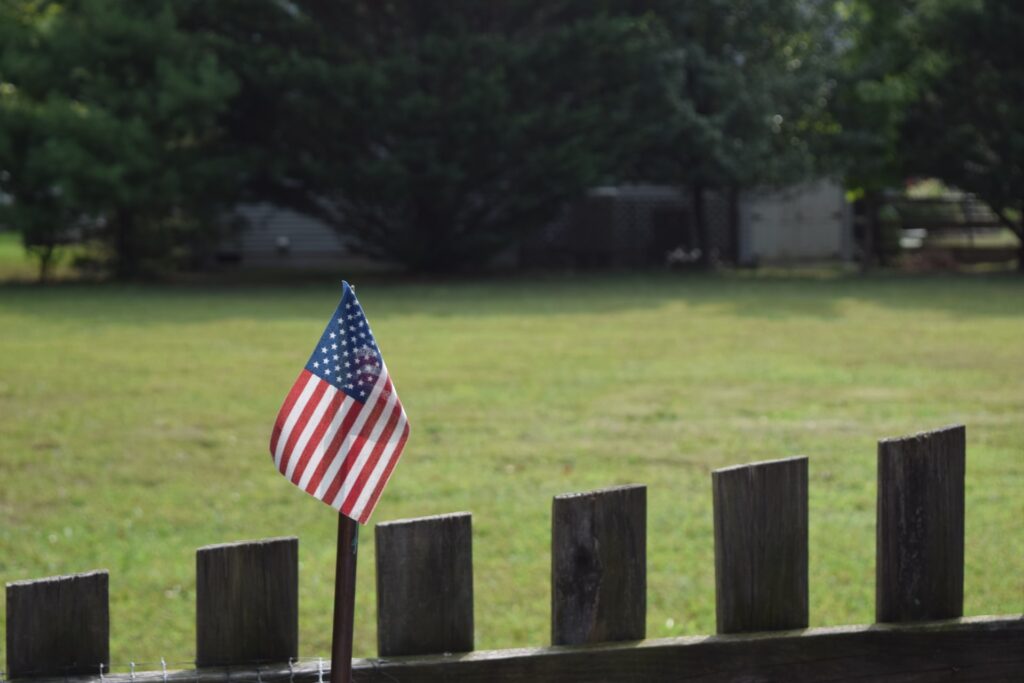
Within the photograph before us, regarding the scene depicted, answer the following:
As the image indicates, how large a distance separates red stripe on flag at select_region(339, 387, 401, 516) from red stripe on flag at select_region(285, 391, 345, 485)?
7cm

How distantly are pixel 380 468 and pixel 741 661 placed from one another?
1.00 metres

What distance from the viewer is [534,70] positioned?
27.5 m

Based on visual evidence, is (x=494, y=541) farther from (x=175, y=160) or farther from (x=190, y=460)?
(x=175, y=160)

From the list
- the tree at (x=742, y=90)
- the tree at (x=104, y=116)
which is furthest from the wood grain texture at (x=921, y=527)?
the tree at (x=742, y=90)

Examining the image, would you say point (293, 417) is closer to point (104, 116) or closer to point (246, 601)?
point (246, 601)

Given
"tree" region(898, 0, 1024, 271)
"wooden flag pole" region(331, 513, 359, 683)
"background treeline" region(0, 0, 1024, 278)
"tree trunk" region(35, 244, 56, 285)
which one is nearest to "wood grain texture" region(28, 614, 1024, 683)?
"wooden flag pole" region(331, 513, 359, 683)

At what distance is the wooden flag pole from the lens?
217 cm

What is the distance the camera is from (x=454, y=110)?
85.8 feet

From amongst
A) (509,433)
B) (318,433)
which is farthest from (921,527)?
(509,433)

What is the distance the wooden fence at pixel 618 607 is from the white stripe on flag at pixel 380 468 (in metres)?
0.49

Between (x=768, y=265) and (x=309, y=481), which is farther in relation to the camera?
(x=768, y=265)

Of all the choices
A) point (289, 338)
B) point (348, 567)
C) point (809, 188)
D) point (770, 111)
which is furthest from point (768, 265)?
point (348, 567)

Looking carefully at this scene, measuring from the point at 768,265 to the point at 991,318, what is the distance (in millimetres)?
17116

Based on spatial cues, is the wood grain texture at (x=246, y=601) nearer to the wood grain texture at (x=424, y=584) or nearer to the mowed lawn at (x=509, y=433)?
the wood grain texture at (x=424, y=584)
